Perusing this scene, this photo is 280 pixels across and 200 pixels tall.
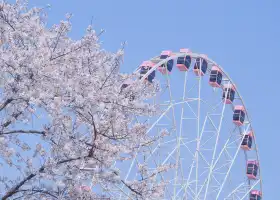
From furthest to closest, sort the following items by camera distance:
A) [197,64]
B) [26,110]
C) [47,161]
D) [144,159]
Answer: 1. [197,64]
2. [144,159]
3. [26,110]
4. [47,161]

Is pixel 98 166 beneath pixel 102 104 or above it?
beneath

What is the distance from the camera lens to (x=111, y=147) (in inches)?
279

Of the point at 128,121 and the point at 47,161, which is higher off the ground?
the point at 128,121

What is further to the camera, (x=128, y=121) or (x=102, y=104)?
(x=128, y=121)

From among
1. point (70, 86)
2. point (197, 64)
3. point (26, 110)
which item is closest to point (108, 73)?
point (70, 86)

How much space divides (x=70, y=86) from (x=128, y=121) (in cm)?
83

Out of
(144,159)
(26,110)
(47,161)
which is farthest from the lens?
(144,159)

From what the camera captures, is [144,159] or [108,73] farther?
[144,159]

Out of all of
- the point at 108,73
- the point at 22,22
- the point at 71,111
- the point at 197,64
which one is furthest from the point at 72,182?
the point at 197,64

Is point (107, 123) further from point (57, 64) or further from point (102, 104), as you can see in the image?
point (57, 64)

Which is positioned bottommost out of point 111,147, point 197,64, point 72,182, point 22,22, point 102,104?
point 72,182

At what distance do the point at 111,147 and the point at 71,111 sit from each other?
63 cm

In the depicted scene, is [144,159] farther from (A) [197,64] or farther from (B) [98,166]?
(A) [197,64]

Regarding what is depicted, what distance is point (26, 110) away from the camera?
23.3 feet
